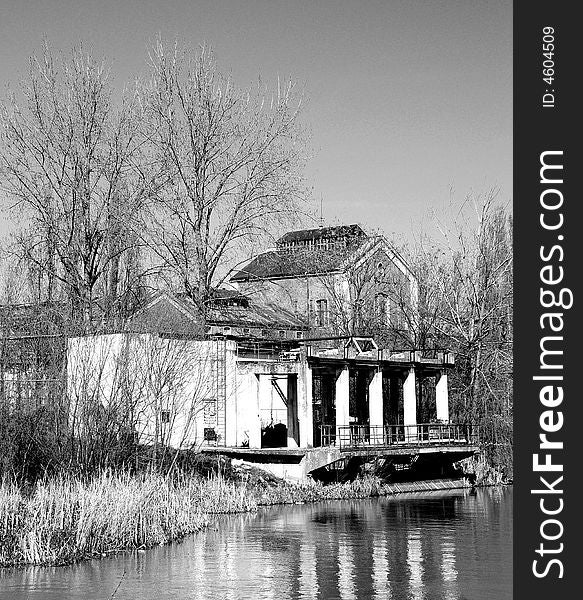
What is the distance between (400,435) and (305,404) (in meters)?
4.56

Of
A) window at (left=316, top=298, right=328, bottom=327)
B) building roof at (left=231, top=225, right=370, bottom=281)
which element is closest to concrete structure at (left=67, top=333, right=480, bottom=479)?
window at (left=316, top=298, right=328, bottom=327)

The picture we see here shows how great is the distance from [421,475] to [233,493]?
10058 mm

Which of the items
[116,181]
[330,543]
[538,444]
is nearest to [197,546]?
[330,543]

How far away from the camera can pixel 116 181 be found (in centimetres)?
3603

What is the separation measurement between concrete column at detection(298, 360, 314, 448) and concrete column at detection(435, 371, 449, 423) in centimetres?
723

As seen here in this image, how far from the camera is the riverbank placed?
17.4 metres

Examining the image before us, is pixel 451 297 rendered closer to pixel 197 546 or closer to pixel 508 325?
pixel 508 325

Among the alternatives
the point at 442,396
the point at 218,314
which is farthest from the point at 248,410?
the point at 442,396

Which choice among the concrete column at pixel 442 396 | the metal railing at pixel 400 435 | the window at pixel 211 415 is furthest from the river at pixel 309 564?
the concrete column at pixel 442 396

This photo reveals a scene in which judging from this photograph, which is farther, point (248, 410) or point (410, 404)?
point (410, 404)

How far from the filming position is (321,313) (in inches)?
1887

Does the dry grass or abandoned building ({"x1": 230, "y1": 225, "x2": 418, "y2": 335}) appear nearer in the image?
the dry grass

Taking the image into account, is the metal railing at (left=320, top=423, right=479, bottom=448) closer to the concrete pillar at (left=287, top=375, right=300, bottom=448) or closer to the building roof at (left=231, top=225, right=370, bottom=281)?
the concrete pillar at (left=287, top=375, right=300, bottom=448)

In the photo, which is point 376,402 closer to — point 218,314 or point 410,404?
point 410,404
